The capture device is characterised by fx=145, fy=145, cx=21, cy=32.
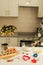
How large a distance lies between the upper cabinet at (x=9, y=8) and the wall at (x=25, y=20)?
0.37 m

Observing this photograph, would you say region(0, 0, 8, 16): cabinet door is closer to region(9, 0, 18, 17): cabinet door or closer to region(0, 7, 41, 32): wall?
region(9, 0, 18, 17): cabinet door

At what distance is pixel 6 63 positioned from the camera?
61.4 inches

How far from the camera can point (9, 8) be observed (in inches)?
165

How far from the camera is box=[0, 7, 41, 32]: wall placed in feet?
15.0

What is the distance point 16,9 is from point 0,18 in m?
0.66

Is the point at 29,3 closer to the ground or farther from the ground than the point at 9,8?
farther from the ground

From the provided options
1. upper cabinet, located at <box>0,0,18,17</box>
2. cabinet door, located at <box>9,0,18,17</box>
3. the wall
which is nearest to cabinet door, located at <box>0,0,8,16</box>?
upper cabinet, located at <box>0,0,18,17</box>

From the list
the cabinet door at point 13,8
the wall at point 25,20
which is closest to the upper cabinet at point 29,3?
the cabinet door at point 13,8

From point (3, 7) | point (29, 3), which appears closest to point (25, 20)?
point (29, 3)

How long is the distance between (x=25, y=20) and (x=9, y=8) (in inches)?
27.9

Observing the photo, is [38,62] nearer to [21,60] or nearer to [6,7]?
[21,60]

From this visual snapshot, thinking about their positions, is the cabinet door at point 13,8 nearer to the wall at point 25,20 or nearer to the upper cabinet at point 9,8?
the upper cabinet at point 9,8

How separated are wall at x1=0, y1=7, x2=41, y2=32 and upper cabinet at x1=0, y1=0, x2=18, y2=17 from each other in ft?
1.22

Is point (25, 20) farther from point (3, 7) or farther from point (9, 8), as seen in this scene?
point (3, 7)
